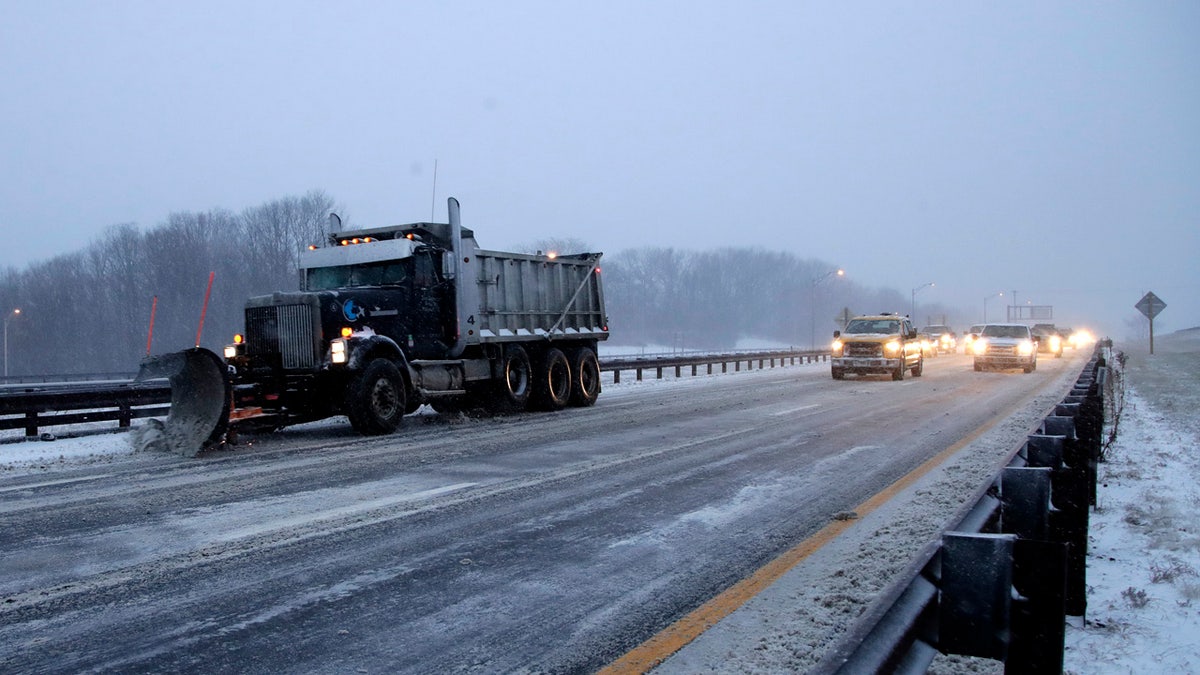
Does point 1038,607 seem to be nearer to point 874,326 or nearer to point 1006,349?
point 874,326

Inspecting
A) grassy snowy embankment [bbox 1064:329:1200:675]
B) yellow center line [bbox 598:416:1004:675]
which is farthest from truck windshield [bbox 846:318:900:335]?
yellow center line [bbox 598:416:1004:675]

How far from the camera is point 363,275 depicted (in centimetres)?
1405

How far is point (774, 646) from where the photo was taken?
3943 millimetres

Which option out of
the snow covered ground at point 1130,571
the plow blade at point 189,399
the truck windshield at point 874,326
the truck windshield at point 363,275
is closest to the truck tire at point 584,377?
the truck windshield at point 363,275

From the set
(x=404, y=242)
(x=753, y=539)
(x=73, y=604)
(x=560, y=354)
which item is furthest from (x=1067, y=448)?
(x=560, y=354)

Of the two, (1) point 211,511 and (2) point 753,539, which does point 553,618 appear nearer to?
(2) point 753,539

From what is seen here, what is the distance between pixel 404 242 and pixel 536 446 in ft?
15.8

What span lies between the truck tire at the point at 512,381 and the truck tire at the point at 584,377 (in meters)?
1.40

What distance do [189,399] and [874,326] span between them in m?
20.5

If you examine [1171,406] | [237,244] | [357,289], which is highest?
[237,244]

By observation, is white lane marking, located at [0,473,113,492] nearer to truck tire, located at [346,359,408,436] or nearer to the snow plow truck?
the snow plow truck

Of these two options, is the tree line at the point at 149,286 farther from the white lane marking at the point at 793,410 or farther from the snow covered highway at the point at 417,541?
the snow covered highway at the point at 417,541

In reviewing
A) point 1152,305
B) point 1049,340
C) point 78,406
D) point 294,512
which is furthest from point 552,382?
point 1049,340

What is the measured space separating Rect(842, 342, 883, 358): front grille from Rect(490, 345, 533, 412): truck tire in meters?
12.6
